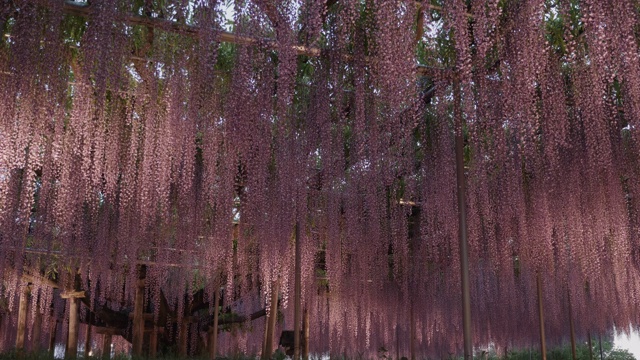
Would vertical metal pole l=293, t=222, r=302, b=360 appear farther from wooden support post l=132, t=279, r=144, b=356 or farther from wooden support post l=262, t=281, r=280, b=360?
wooden support post l=132, t=279, r=144, b=356

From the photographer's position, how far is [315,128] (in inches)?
257

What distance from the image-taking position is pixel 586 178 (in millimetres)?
7617

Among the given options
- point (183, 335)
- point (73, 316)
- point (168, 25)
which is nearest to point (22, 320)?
point (73, 316)

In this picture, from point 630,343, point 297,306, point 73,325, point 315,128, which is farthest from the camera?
point 630,343

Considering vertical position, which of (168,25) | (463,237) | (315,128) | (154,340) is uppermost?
(168,25)

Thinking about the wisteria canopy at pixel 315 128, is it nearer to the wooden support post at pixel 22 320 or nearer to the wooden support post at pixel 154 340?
the wooden support post at pixel 22 320

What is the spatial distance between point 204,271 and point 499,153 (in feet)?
21.2

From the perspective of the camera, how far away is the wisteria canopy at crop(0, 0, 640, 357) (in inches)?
199

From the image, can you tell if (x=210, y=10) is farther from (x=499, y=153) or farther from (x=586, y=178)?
(x=586, y=178)

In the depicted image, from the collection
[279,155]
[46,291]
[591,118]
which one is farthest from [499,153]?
[46,291]

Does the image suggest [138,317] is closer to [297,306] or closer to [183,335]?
[183,335]

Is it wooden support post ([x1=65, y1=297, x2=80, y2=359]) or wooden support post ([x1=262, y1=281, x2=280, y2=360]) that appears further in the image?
wooden support post ([x1=65, y1=297, x2=80, y2=359])

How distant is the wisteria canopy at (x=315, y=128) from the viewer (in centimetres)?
505

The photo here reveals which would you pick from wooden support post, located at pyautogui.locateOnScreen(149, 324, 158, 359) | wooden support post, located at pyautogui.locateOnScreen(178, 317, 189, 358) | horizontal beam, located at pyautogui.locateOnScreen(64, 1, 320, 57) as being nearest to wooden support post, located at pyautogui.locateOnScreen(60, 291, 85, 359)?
wooden support post, located at pyautogui.locateOnScreen(149, 324, 158, 359)
